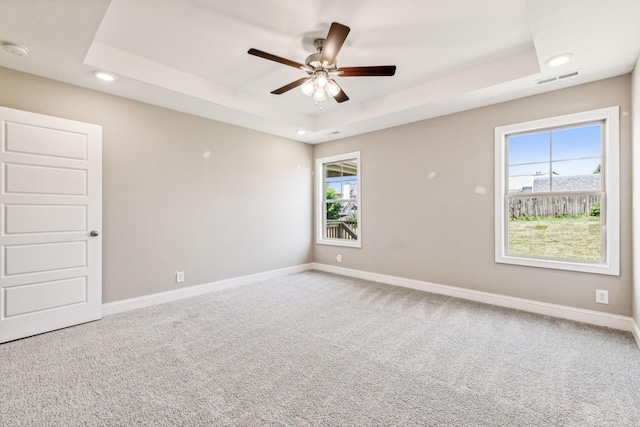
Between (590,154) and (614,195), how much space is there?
512 mm

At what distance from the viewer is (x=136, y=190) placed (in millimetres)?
3486

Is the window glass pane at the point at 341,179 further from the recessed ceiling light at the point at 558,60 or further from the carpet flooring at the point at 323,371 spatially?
the recessed ceiling light at the point at 558,60

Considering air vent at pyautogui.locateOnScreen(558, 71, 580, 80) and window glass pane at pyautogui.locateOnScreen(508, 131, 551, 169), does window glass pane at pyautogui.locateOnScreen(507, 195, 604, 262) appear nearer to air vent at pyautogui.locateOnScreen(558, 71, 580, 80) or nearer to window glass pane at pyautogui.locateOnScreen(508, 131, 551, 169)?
window glass pane at pyautogui.locateOnScreen(508, 131, 551, 169)

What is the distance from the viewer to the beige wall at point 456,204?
296 centimetres

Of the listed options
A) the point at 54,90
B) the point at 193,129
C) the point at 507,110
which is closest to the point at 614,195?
the point at 507,110

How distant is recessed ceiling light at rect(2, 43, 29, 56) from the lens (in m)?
2.36

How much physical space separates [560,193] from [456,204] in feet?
Answer: 3.57

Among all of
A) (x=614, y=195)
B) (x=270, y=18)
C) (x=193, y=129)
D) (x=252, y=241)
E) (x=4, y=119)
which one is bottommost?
(x=252, y=241)

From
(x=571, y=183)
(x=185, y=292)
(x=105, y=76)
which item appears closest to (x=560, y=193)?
(x=571, y=183)

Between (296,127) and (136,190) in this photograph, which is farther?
(296,127)

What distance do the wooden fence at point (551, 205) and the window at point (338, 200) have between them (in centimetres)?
227

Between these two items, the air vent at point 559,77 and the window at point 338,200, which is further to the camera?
the window at point 338,200

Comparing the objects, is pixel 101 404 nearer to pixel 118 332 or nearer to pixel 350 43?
pixel 118 332

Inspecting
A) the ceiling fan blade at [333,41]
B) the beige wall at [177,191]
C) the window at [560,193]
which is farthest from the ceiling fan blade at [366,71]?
the beige wall at [177,191]
